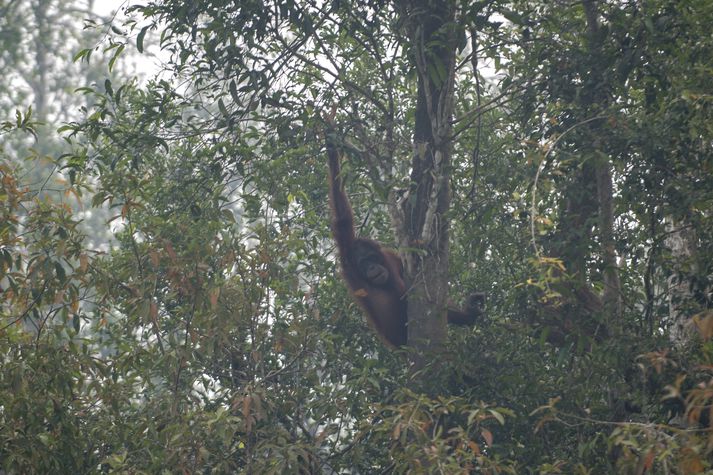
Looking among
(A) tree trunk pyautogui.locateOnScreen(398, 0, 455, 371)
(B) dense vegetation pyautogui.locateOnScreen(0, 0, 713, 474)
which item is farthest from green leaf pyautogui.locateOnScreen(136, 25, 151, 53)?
(A) tree trunk pyautogui.locateOnScreen(398, 0, 455, 371)

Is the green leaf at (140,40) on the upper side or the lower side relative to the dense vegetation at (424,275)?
upper

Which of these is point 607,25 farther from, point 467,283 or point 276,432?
point 276,432

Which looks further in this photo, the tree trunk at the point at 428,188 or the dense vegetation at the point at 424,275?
the tree trunk at the point at 428,188

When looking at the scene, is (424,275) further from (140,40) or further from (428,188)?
(140,40)

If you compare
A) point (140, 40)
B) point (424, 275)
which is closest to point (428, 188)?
point (424, 275)

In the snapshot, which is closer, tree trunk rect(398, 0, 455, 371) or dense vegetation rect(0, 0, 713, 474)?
dense vegetation rect(0, 0, 713, 474)

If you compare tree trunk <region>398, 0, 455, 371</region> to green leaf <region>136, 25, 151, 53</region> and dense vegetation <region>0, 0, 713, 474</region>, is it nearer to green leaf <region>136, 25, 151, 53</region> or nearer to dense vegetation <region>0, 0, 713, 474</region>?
dense vegetation <region>0, 0, 713, 474</region>

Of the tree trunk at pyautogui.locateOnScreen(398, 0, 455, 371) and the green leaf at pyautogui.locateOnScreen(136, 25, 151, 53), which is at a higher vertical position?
the green leaf at pyautogui.locateOnScreen(136, 25, 151, 53)

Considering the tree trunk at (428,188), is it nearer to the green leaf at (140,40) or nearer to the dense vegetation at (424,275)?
the dense vegetation at (424,275)

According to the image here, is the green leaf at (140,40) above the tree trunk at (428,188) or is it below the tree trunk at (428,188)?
above

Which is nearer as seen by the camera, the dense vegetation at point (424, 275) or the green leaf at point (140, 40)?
the dense vegetation at point (424, 275)

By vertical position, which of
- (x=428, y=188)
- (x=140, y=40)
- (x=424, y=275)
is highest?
(x=140, y=40)

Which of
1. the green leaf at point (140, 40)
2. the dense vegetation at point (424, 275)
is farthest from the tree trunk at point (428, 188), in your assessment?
the green leaf at point (140, 40)

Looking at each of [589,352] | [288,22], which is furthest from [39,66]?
[589,352]
